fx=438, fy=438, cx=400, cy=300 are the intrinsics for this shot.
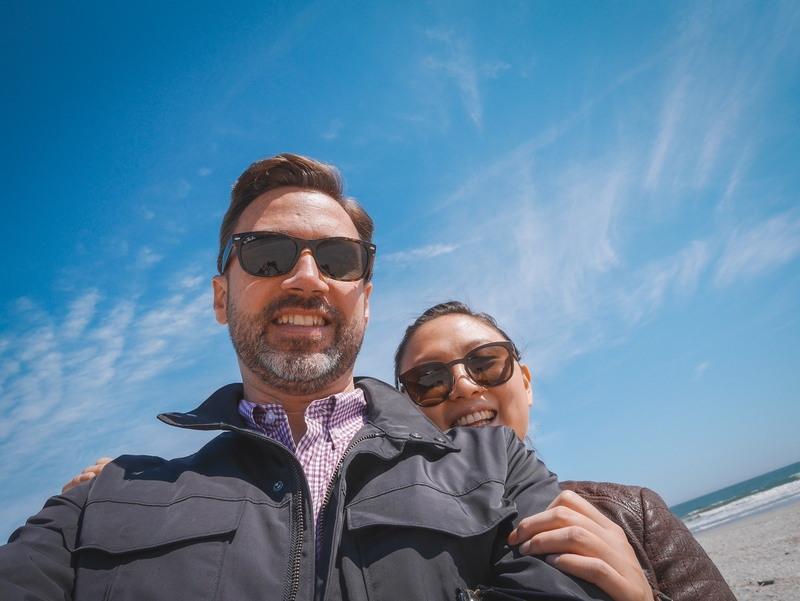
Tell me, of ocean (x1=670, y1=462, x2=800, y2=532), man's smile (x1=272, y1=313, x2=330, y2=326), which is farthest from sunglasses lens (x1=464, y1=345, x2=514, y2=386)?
ocean (x1=670, y1=462, x2=800, y2=532)

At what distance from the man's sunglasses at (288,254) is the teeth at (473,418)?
1498mm

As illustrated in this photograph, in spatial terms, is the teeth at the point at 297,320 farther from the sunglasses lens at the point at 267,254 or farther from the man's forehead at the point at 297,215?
the man's forehead at the point at 297,215

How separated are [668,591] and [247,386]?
98.4 inches

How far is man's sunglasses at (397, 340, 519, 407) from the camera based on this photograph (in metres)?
3.69

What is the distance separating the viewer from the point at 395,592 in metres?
1.57

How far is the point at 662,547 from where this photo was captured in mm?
2256

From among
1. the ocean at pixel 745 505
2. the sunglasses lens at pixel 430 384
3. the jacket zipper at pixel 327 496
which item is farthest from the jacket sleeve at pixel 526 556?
the ocean at pixel 745 505

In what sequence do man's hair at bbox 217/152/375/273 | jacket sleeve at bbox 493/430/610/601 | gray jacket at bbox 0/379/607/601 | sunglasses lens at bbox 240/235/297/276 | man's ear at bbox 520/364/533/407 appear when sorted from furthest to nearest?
man's ear at bbox 520/364/533/407 < man's hair at bbox 217/152/375/273 < sunglasses lens at bbox 240/235/297/276 < gray jacket at bbox 0/379/607/601 < jacket sleeve at bbox 493/430/610/601

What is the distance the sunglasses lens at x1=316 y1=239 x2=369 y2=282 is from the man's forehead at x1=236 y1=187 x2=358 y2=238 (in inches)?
5.3

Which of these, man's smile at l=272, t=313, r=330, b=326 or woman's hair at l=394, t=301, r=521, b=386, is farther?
woman's hair at l=394, t=301, r=521, b=386

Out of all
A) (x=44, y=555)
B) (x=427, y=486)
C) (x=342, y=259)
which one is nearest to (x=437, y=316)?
(x=342, y=259)

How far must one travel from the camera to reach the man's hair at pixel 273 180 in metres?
3.35

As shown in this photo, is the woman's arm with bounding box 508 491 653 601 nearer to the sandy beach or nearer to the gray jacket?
the gray jacket

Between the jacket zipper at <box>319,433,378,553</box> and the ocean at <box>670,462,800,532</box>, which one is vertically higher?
the jacket zipper at <box>319,433,378,553</box>
